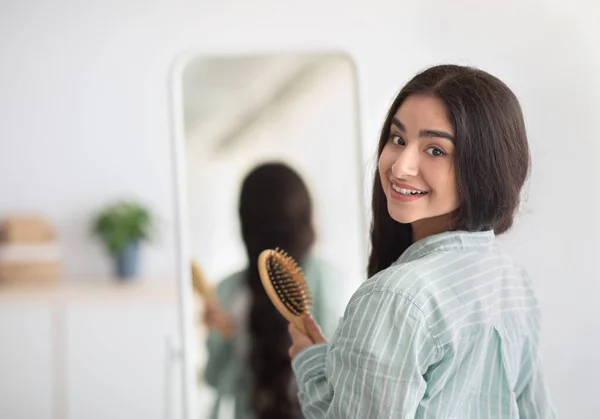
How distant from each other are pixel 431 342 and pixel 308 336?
26 centimetres

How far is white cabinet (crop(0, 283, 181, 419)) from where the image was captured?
7.43ft

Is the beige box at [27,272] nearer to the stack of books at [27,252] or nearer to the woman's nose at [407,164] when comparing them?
the stack of books at [27,252]

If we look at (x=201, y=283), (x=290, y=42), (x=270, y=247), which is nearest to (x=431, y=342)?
(x=270, y=247)

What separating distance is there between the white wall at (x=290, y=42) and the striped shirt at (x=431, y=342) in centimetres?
94

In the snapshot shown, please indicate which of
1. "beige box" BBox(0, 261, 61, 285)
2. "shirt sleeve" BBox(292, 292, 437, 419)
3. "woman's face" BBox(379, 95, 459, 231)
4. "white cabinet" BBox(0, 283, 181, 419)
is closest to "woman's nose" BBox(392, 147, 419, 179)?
"woman's face" BBox(379, 95, 459, 231)

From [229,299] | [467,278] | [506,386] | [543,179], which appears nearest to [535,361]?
[506,386]

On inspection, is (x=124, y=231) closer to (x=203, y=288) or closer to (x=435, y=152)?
(x=203, y=288)

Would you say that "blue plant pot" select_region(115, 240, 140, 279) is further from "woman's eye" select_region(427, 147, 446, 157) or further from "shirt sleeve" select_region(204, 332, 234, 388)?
"woman's eye" select_region(427, 147, 446, 157)

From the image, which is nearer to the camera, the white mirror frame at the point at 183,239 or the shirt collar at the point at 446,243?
the shirt collar at the point at 446,243

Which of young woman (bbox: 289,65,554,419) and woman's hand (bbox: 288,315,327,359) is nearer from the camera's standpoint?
young woman (bbox: 289,65,554,419)

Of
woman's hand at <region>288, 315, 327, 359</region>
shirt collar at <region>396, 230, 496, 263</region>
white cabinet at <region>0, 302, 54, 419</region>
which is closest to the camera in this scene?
shirt collar at <region>396, 230, 496, 263</region>


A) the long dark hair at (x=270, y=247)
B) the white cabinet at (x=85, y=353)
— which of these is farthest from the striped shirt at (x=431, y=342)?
the white cabinet at (x=85, y=353)

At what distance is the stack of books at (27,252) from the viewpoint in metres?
2.33

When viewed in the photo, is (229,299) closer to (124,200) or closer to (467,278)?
(467,278)
